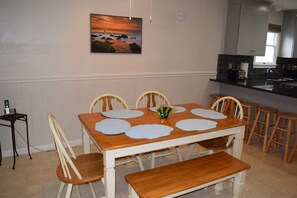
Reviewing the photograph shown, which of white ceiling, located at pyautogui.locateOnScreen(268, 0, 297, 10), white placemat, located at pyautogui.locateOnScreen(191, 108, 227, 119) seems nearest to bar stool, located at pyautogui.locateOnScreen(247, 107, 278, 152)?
white placemat, located at pyautogui.locateOnScreen(191, 108, 227, 119)

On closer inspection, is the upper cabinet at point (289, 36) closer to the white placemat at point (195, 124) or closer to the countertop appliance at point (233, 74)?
the countertop appliance at point (233, 74)

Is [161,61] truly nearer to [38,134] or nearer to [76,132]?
[76,132]

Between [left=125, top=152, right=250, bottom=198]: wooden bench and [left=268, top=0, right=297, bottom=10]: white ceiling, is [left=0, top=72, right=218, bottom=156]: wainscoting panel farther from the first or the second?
[left=268, top=0, right=297, bottom=10]: white ceiling

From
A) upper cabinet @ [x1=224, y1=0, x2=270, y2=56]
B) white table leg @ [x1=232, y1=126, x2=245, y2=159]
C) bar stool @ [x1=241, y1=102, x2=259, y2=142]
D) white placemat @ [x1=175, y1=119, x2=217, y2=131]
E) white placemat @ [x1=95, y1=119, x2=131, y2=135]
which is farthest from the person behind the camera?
upper cabinet @ [x1=224, y1=0, x2=270, y2=56]

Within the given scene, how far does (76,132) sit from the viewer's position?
338cm

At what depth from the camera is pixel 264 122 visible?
3518 millimetres

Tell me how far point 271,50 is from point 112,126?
4.80 m

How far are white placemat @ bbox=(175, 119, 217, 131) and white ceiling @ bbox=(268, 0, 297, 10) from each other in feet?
10.9

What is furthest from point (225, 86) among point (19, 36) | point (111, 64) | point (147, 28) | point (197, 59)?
point (19, 36)

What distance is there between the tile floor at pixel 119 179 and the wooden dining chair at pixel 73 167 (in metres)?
0.47

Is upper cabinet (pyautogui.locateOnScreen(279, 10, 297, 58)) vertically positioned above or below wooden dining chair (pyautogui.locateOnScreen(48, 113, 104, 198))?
above

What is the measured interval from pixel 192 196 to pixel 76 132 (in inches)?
74.6

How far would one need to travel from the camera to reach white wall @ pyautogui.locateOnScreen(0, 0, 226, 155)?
282cm

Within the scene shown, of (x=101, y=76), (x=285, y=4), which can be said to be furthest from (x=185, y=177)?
(x=285, y=4)
